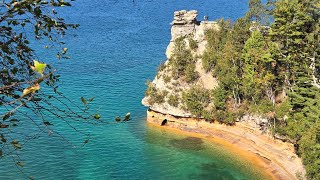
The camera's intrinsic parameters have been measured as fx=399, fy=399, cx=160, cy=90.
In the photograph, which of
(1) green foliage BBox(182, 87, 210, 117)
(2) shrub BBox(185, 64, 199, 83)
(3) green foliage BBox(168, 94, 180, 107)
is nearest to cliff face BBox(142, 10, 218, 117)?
(3) green foliage BBox(168, 94, 180, 107)

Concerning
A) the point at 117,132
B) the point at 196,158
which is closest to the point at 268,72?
the point at 196,158

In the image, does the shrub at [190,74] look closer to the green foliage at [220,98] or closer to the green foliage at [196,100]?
the green foliage at [196,100]

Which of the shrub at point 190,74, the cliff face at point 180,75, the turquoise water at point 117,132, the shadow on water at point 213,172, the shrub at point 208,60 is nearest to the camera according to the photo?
the turquoise water at point 117,132

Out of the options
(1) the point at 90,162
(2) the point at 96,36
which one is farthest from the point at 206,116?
(2) the point at 96,36

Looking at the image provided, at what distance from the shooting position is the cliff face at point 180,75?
130 ft

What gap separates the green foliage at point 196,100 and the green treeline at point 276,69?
1001 millimetres

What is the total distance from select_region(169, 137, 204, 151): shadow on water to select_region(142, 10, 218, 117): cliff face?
2.90 metres

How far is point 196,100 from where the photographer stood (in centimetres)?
3900

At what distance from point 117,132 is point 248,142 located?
39.4ft

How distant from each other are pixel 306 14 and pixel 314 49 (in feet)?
9.85

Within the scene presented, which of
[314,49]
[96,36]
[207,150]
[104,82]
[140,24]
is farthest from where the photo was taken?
[140,24]

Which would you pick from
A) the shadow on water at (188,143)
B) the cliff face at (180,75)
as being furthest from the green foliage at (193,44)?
the shadow on water at (188,143)

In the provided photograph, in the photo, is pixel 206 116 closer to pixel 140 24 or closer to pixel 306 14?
pixel 306 14

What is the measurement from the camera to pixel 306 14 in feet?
106
